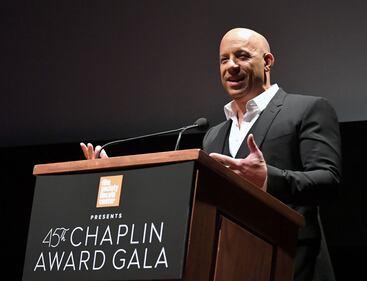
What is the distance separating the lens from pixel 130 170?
74.6 inches

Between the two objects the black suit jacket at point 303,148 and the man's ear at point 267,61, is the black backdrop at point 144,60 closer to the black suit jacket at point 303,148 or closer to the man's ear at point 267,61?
the man's ear at point 267,61

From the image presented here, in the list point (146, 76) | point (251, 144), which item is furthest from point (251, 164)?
point (146, 76)

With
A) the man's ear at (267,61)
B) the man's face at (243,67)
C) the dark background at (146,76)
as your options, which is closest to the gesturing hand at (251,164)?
the man's face at (243,67)

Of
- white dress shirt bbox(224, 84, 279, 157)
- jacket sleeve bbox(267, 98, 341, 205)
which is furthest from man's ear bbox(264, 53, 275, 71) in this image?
jacket sleeve bbox(267, 98, 341, 205)

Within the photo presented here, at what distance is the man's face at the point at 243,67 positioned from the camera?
2.72 meters

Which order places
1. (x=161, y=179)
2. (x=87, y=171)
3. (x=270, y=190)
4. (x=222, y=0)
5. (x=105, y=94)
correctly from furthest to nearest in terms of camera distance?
(x=105, y=94)
(x=222, y=0)
(x=270, y=190)
(x=87, y=171)
(x=161, y=179)

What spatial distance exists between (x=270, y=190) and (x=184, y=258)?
53 cm

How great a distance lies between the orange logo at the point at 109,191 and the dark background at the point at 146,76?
194cm

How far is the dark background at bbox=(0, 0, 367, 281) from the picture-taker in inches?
144

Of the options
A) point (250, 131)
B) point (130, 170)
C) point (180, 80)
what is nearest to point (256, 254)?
point (130, 170)

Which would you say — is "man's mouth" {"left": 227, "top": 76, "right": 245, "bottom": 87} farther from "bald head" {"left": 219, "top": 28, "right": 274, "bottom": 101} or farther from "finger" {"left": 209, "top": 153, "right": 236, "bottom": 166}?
"finger" {"left": 209, "top": 153, "right": 236, "bottom": 166}

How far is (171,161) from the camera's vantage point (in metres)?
1.83

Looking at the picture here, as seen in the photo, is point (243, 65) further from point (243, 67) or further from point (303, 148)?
point (303, 148)

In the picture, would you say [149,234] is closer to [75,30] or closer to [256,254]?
[256,254]
